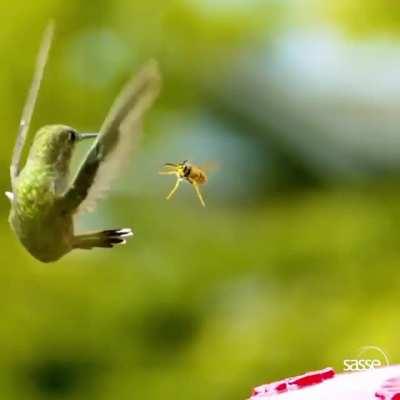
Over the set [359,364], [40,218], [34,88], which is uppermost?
[34,88]

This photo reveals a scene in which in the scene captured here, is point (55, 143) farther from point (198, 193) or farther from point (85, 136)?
point (198, 193)

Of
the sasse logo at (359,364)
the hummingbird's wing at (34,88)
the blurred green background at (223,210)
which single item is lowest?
the sasse logo at (359,364)

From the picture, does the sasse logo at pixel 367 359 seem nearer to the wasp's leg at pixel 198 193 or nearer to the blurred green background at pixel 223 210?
the blurred green background at pixel 223 210

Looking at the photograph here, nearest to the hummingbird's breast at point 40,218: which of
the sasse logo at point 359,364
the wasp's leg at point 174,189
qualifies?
the wasp's leg at point 174,189

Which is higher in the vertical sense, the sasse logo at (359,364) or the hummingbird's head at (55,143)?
the hummingbird's head at (55,143)

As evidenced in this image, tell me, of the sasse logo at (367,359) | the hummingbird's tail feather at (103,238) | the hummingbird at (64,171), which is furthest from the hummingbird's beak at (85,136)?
the sasse logo at (367,359)

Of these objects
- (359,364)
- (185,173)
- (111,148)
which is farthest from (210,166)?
(359,364)

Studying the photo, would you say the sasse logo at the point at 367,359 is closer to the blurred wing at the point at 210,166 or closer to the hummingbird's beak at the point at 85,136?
the blurred wing at the point at 210,166

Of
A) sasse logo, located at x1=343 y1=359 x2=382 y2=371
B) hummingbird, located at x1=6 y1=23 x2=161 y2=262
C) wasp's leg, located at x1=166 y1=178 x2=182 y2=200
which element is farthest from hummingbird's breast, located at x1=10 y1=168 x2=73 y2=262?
sasse logo, located at x1=343 y1=359 x2=382 y2=371
